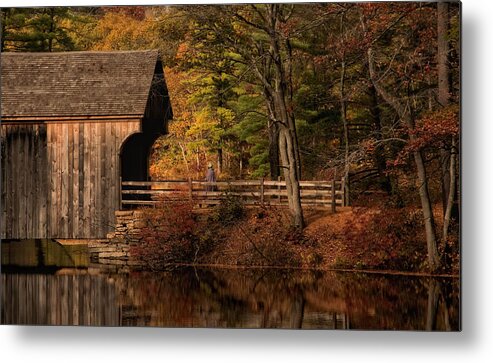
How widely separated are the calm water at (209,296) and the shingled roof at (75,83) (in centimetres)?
181

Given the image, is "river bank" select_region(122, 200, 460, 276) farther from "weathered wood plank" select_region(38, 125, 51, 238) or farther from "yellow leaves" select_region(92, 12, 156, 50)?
"yellow leaves" select_region(92, 12, 156, 50)

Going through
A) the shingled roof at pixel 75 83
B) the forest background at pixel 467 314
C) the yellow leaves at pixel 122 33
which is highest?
the yellow leaves at pixel 122 33

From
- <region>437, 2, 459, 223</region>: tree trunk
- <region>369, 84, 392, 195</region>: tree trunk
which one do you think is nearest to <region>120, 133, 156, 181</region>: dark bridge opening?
<region>369, 84, 392, 195</region>: tree trunk

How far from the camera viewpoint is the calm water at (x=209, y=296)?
40.8 feet

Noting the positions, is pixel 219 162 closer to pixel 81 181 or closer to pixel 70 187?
pixel 81 181

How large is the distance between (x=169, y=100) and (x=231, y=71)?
0.92 m

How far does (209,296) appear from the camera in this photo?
42.7 feet

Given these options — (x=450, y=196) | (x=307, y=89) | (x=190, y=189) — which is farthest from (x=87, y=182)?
(x=450, y=196)

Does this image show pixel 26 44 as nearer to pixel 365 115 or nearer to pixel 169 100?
pixel 169 100

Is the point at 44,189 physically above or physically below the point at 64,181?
below

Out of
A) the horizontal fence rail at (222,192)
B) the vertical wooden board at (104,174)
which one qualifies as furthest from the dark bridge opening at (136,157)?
the vertical wooden board at (104,174)

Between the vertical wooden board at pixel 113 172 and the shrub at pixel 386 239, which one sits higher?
the vertical wooden board at pixel 113 172

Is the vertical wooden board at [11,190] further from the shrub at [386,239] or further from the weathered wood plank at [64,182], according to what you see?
the shrub at [386,239]

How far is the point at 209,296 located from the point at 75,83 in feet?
11.0
